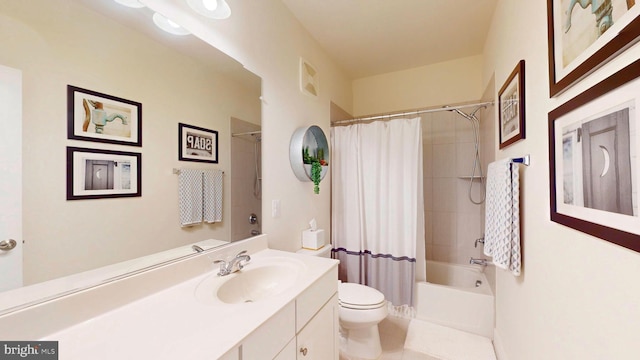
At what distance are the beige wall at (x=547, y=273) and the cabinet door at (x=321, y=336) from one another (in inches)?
35.9

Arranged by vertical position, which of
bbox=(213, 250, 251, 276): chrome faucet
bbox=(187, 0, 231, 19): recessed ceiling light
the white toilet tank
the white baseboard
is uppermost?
bbox=(187, 0, 231, 19): recessed ceiling light

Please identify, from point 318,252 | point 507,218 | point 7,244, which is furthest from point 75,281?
point 507,218

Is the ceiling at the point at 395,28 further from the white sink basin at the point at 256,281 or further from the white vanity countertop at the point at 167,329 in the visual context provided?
the white vanity countertop at the point at 167,329

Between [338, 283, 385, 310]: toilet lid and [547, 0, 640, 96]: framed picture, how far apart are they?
1.50m

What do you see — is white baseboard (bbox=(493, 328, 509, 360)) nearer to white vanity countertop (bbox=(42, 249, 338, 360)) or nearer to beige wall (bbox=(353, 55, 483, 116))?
white vanity countertop (bbox=(42, 249, 338, 360))

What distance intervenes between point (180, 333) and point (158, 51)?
3.54 ft

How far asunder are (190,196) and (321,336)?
0.93 meters

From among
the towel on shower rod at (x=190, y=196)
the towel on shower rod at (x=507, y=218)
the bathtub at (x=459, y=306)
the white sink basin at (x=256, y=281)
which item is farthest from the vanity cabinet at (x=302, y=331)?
the bathtub at (x=459, y=306)

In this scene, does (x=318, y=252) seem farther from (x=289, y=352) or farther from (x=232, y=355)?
(x=232, y=355)

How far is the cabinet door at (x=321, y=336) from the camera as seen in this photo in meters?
1.00

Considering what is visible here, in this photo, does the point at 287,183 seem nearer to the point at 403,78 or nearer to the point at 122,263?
the point at 122,263

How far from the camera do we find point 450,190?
2645 mm

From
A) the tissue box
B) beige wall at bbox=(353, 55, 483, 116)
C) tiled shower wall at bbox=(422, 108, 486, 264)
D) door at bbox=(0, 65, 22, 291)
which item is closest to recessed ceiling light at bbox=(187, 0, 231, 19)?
door at bbox=(0, 65, 22, 291)

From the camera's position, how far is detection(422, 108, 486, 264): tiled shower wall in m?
2.54
